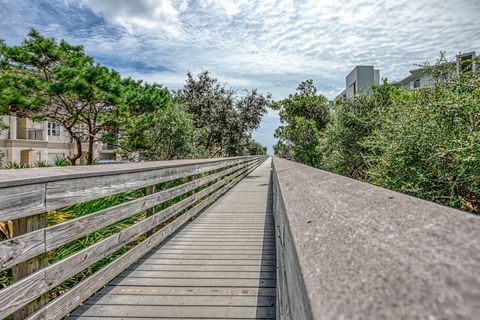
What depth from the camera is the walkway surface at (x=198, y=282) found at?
8.41ft

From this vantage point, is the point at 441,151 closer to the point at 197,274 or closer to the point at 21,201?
the point at 197,274

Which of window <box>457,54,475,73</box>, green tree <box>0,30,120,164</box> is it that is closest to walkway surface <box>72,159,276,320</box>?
window <box>457,54,475,73</box>

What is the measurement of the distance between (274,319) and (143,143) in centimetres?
1228

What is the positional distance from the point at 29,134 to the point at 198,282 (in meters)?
30.9

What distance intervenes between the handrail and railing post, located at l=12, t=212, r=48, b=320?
1909 millimetres

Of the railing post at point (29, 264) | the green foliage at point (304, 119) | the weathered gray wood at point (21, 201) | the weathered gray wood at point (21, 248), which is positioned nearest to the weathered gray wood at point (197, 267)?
the railing post at point (29, 264)

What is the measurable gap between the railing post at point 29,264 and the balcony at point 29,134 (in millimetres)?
30483

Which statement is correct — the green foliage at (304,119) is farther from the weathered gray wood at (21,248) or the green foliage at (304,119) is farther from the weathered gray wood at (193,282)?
the weathered gray wood at (21,248)

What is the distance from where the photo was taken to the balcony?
88.0 feet

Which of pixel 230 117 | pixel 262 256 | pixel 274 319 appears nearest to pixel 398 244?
pixel 274 319

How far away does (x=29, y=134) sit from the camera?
2756 cm

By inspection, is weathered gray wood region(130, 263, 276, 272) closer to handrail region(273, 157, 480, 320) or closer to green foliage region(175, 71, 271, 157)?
handrail region(273, 157, 480, 320)

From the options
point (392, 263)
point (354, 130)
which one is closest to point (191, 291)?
point (392, 263)

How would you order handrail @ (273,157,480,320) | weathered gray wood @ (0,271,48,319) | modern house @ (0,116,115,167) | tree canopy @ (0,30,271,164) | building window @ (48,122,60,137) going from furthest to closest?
1. building window @ (48,122,60,137)
2. modern house @ (0,116,115,167)
3. tree canopy @ (0,30,271,164)
4. weathered gray wood @ (0,271,48,319)
5. handrail @ (273,157,480,320)
